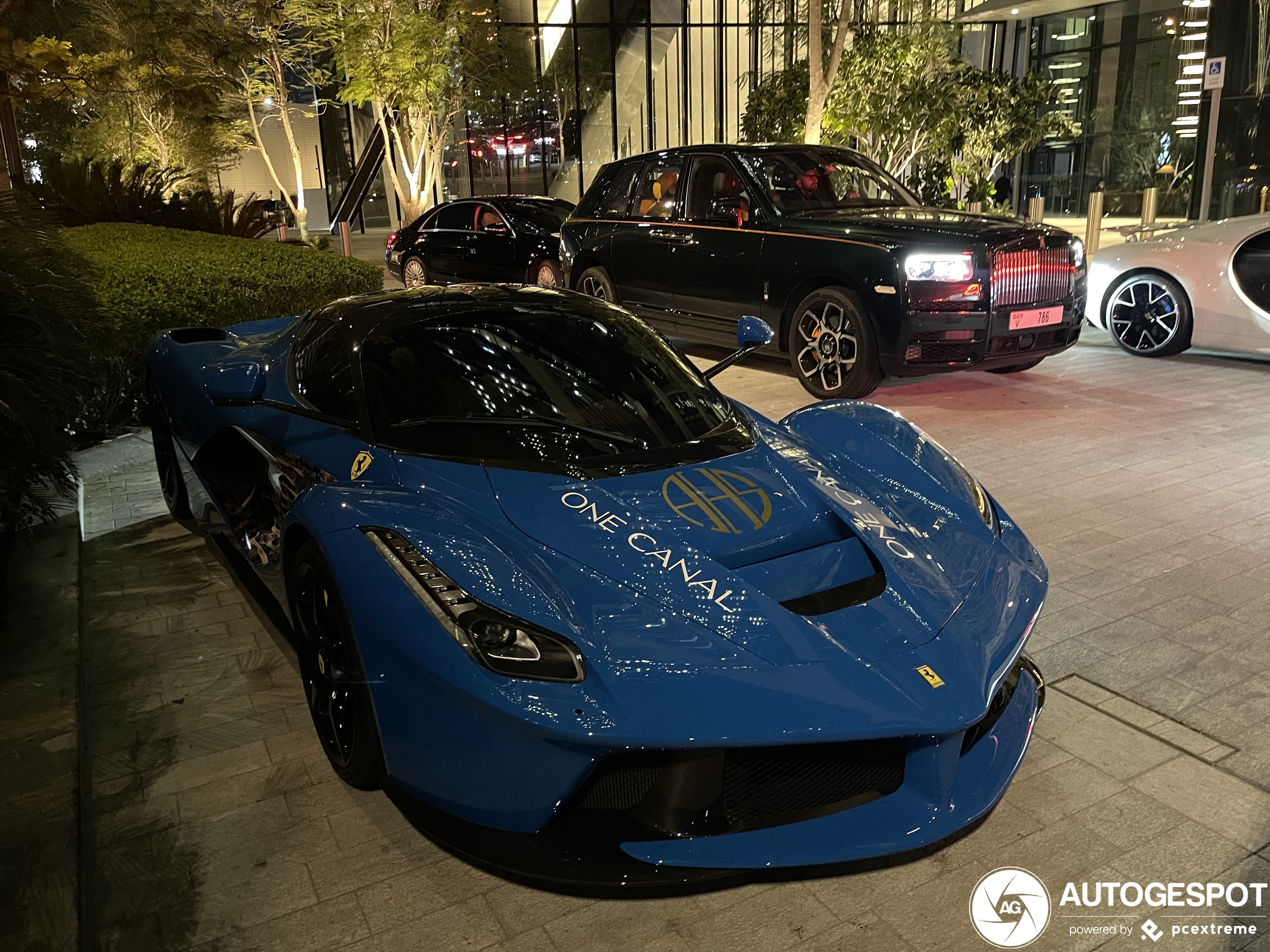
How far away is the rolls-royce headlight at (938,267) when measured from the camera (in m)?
7.09

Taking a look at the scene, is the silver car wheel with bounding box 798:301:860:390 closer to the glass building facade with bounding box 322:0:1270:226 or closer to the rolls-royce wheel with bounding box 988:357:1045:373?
the rolls-royce wheel with bounding box 988:357:1045:373

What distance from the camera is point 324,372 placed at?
12.1ft

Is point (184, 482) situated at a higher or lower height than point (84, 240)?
lower

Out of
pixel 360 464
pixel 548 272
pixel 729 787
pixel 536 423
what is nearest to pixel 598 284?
pixel 548 272

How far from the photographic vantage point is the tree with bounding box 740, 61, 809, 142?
58.5 ft

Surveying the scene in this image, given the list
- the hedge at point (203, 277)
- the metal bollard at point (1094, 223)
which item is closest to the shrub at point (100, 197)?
the hedge at point (203, 277)

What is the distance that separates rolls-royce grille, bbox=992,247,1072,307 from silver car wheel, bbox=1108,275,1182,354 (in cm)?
152

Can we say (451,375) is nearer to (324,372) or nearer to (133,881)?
(324,372)

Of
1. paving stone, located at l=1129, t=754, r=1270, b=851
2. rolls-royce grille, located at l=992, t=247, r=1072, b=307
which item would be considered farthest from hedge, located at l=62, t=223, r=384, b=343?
paving stone, located at l=1129, t=754, r=1270, b=851

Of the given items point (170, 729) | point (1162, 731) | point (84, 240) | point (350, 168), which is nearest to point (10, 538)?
point (170, 729)

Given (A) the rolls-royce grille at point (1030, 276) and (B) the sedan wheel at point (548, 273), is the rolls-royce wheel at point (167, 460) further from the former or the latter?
(B) the sedan wheel at point (548, 273)

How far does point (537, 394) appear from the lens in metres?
3.46

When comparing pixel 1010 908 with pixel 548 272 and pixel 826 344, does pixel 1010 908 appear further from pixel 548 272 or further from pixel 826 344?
pixel 548 272

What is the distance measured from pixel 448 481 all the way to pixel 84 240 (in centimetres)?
724
